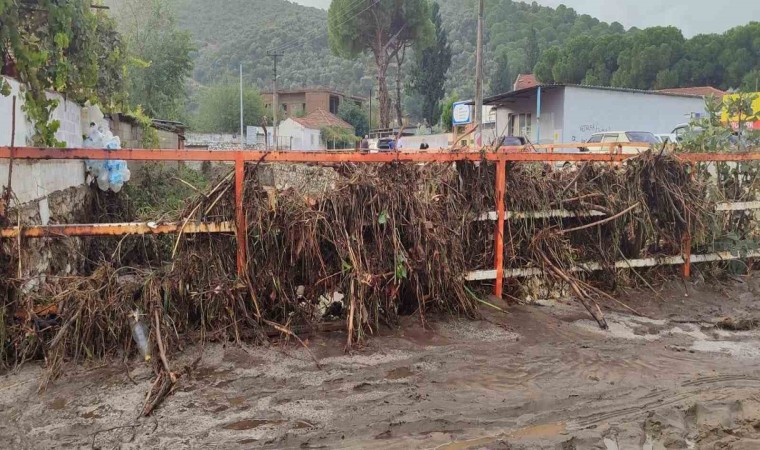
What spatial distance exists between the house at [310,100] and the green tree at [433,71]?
54.1 ft

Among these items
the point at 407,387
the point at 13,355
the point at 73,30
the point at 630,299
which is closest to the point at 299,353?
the point at 407,387

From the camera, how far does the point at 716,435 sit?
3518 mm

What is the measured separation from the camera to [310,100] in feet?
246

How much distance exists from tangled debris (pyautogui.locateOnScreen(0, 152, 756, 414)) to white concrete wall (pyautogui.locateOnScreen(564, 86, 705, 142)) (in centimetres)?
2509

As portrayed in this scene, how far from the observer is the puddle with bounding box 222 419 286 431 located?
11.3 ft

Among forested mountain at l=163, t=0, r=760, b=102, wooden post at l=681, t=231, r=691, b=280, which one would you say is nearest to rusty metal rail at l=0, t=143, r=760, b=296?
wooden post at l=681, t=231, r=691, b=280

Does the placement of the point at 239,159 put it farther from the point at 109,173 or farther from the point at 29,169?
the point at 109,173

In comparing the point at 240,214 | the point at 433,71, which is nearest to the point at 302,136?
the point at 433,71

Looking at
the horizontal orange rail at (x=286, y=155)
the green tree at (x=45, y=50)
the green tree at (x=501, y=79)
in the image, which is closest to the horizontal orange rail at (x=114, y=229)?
the horizontal orange rail at (x=286, y=155)

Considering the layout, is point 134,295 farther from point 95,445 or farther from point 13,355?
point 95,445

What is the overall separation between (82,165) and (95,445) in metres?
5.31

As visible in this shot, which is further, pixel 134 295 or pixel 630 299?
pixel 630 299

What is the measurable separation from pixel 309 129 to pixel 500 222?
5263 centimetres

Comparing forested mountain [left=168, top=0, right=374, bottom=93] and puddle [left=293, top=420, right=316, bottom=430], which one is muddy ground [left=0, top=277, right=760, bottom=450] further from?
forested mountain [left=168, top=0, right=374, bottom=93]
